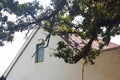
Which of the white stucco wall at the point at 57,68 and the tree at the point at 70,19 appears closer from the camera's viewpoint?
the tree at the point at 70,19

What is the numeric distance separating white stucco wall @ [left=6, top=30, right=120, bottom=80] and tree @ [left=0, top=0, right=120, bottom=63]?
11.4 ft

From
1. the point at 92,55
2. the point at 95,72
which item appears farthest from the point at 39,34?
the point at 92,55

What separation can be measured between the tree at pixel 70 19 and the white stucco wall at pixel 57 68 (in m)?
3.47

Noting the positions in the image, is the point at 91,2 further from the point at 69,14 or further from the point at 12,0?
the point at 12,0

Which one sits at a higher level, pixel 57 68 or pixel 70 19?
pixel 70 19

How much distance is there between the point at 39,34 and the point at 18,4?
1155 centimetres

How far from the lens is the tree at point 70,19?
11.9m

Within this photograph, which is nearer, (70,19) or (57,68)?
(70,19)

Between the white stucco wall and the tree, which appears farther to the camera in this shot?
the white stucco wall

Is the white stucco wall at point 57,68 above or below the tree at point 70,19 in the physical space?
below

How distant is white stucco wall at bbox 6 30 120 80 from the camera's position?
1666 centimetres

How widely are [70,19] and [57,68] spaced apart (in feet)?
24.6

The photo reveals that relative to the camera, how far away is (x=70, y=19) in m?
13.2

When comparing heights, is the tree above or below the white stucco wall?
above
